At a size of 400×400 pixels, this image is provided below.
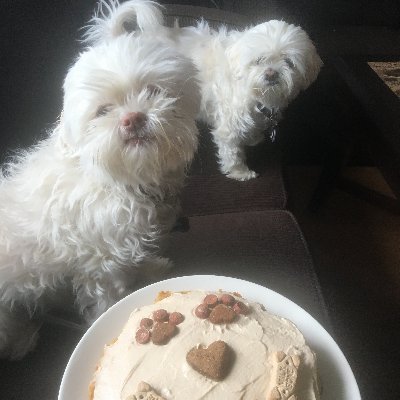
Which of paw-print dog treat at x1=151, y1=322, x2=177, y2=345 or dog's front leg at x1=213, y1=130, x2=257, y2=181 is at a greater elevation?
paw-print dog treat at x1=151, y1=322, x2=177, y2=345

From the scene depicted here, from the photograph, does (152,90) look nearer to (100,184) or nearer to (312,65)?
(100,184)

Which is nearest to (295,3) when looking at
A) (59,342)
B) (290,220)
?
(290,220)

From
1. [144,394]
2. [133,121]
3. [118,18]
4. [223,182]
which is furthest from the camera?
[223,182]

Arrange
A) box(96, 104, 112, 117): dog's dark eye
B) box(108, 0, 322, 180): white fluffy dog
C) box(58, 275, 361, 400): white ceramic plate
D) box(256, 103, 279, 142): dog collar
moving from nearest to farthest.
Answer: box(58, 275, 361, 400): white ceramic plate → box(96, 104, 112, 117): dog's dark eye → box(108, 0, 322, 180): white fluffy dog → box(256, 103, 279, 142): dog collar

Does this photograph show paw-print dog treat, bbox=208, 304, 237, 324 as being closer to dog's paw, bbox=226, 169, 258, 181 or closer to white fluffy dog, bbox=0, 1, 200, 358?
white fluffy dog, bbox=0, 1, 200, 358

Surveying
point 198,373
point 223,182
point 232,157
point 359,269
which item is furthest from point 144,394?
point 359,269

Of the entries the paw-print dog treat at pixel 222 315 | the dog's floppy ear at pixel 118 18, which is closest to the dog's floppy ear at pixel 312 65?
the dog's floppy ear at pixel 118 18

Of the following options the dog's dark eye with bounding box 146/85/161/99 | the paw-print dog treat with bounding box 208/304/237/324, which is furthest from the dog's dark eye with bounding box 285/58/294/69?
the paw-print dog treat with bounding box 208/304/237/324

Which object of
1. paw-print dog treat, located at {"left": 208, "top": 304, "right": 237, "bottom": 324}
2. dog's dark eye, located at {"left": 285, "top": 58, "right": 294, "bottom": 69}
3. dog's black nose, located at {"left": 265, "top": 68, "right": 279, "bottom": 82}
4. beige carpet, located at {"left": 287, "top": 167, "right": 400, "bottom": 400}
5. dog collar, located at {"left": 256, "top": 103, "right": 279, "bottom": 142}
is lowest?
beige carpet, located at {"left": 287, "top": 167, "right": 400, "bottom": 400}
